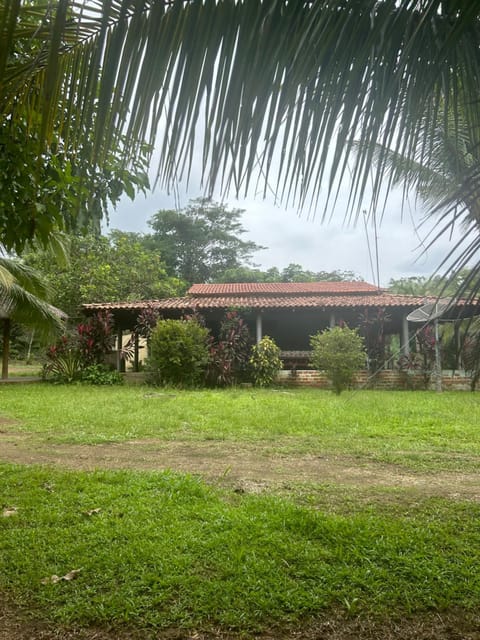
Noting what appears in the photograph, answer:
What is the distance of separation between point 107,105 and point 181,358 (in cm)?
1138

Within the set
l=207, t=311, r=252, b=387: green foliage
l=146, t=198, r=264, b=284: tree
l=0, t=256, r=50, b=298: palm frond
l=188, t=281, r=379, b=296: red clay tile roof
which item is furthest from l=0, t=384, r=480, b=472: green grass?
l=146, t=198, r=264, b=284: tree

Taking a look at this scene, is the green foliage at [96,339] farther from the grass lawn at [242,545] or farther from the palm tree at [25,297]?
the grass lawn at [242,545]

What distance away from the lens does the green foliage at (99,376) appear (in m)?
12.9

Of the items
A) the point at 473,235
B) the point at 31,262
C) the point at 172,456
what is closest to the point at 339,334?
the point at 172,456

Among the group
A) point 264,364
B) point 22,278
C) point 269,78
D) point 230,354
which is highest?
point 22,278

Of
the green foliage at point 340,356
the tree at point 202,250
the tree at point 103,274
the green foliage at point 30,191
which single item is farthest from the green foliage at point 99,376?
the tree at point 202,250

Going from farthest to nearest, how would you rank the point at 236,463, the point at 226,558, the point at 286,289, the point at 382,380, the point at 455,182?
the point at 286,289
the point at 382,380
the point at 236,463
the point at 226,558
the point at 455,182

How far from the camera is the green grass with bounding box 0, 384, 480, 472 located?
17.5ft

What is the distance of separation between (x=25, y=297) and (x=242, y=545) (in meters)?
10.7

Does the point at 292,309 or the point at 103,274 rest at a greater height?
the point at 103,274

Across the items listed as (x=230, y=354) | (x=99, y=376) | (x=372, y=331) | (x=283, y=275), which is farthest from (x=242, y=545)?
(x=283, y=275)

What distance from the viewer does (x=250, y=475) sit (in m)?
4.23

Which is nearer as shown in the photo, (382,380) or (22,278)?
(22,278)

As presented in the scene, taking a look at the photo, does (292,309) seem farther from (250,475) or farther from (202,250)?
(202,250)
